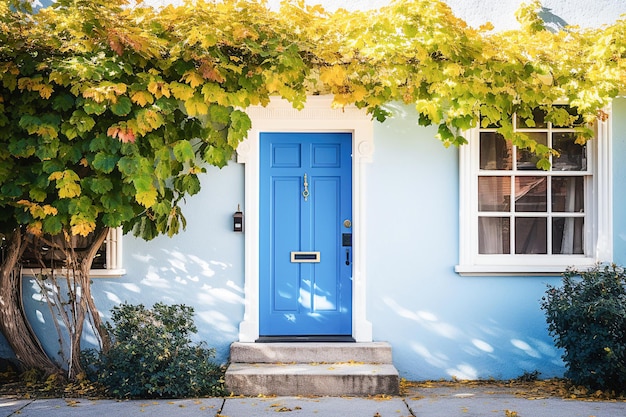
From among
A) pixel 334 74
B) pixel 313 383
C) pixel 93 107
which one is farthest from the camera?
pixel 313 383

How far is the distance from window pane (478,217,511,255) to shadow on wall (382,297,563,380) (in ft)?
2.41

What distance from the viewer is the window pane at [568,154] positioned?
809cm

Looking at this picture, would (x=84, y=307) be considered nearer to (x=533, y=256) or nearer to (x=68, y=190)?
(x=68, y=190)

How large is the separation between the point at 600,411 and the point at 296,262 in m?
3.28

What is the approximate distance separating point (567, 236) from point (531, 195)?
1.93ft

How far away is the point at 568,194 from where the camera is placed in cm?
809

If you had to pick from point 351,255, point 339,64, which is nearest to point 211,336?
point 351,255

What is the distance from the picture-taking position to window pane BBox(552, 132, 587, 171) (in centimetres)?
809

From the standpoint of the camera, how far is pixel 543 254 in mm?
8055

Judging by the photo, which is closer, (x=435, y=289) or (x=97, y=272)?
(x=97, y=272)

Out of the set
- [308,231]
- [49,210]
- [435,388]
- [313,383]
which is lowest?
[435,388]

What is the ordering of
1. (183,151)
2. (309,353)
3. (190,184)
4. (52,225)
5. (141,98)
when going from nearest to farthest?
(141,98) < (52,225) < (183,151) < (190,184) < (309,353)

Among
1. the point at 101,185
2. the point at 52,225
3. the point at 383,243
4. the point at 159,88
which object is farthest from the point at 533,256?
the point at 52,225

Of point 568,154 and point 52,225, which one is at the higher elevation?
point 568,154
